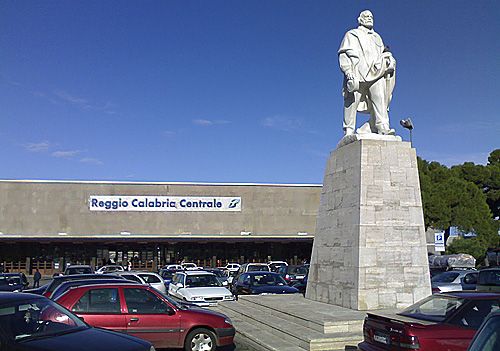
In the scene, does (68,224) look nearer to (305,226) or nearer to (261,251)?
(261,251)

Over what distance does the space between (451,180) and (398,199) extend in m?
34.8

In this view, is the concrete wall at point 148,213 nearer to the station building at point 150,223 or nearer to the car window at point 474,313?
the station building at point 150,223

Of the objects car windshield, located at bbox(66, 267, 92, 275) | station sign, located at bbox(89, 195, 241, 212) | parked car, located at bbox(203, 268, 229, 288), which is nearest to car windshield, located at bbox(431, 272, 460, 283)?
parked car, located at bbox(203, 268, 229, 288)

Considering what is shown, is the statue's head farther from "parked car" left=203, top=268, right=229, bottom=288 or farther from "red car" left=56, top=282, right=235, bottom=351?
"parked car" left=203, top=268, right=229, bottom=288

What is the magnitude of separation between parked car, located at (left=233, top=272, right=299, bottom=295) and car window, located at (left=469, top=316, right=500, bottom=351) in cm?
1580

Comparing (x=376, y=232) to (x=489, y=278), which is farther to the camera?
(x=489, y=278)

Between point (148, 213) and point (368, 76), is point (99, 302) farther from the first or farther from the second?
point (148, 213)

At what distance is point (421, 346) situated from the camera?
705cm

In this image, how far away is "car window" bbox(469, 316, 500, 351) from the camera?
152 inches

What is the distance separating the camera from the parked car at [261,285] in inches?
776

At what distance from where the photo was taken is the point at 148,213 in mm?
47688

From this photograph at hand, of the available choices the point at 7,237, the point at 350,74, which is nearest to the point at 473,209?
the point at 350,74

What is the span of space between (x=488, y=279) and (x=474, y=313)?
36.3 ft

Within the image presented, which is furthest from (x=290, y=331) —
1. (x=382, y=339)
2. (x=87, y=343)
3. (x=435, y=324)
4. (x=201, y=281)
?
(x=201, y=281)
